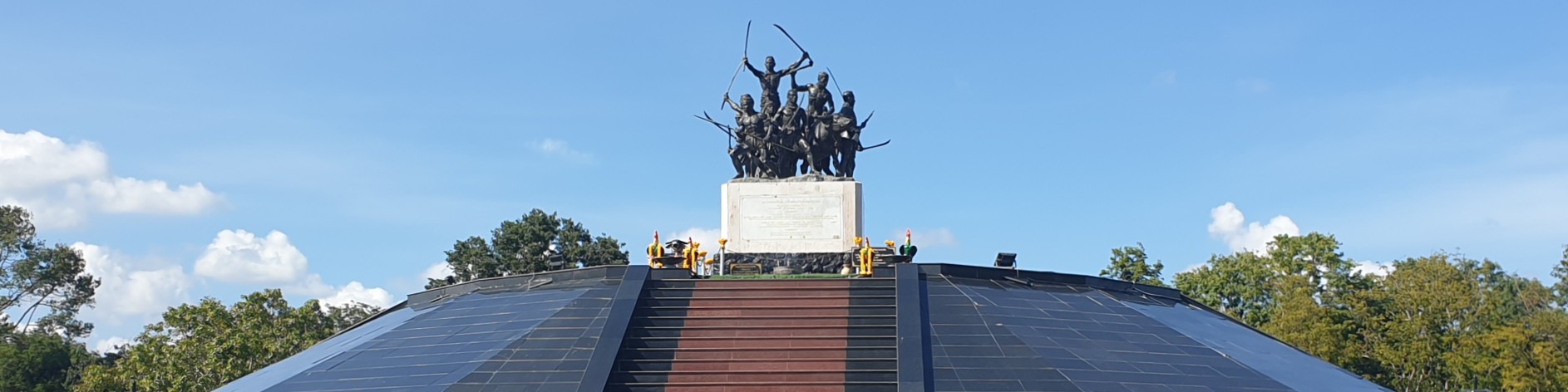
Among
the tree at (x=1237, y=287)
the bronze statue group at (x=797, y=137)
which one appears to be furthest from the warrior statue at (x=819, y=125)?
the tree at (x=1237, y=287)

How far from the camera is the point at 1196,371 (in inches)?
993

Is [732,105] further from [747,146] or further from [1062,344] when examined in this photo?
[1062,344]

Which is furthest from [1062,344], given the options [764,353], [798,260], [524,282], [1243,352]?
[524,282]

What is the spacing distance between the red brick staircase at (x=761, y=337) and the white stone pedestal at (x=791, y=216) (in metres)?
6.20

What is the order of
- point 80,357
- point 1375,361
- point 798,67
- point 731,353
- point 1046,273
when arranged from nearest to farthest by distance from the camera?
1. point 731,353
2. point 1046,273
3. point 798,67
4. point 1375,361
5. point 80,357

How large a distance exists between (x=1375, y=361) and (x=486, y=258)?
32.8m

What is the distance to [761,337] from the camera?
25.4m

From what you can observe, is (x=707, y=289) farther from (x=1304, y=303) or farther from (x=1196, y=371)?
(x=1304, y=303)

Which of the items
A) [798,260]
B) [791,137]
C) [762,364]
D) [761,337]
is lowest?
[762,364]

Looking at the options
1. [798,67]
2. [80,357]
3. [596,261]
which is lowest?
[80,357]

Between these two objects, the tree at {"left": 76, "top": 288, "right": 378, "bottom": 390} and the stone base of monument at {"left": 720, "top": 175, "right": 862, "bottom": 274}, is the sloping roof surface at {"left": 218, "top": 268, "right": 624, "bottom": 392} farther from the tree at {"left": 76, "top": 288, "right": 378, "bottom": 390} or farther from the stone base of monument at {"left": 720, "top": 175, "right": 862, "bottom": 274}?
the tree at {"left": 76, "top": 288, "right": 378, "bottom": 390}

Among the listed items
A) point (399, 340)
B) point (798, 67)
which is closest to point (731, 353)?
point (399, 340)

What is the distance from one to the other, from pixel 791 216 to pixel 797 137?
1.99 metres

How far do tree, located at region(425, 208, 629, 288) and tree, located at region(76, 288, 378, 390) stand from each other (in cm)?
1377
